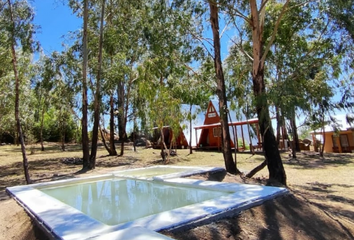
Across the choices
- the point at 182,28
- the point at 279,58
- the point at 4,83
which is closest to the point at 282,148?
the point at 279,58

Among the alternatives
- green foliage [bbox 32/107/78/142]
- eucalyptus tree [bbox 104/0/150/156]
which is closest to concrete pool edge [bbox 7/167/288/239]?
eucalyptus tree [bbox 104/0/150/156]

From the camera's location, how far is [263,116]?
8.44 meters

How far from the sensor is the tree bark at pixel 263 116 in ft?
27.9

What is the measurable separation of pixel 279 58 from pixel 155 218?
11.1 m

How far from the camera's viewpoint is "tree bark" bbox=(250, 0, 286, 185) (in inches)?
335

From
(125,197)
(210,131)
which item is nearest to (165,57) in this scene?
(125,197)

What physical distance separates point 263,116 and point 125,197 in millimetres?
4507

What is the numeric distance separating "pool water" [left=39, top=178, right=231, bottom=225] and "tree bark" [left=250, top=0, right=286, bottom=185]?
132 inches

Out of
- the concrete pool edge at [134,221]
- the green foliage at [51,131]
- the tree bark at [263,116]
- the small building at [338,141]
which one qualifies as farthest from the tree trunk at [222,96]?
the green foliage at [51,131]

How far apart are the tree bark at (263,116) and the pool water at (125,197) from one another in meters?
3.35

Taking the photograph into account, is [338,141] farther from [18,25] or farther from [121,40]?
[18,25]

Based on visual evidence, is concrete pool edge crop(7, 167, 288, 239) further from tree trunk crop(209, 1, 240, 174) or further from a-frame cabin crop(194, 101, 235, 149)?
a-frame cabin crop(194, 101, 235, 149)

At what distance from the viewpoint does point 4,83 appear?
1720cm

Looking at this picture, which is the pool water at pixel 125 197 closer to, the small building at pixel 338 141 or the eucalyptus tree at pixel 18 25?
the eucalyptus tree at pixel 18 25
